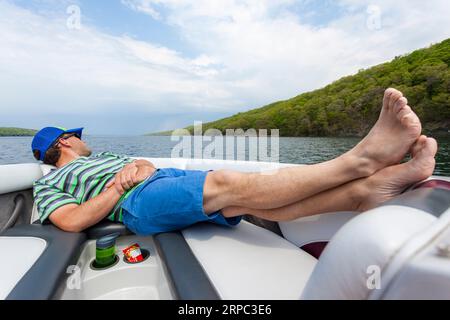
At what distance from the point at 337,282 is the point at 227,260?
0.57 m

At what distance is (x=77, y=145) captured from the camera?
1883mm

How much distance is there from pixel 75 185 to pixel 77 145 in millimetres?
597

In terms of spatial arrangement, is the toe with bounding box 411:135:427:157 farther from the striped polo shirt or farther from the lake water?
the lake water

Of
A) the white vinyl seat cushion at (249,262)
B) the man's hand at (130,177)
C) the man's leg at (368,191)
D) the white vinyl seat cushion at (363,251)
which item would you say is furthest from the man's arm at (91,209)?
the white vinyl seat cushion at (363,251)

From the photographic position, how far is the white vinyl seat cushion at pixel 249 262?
756 mm

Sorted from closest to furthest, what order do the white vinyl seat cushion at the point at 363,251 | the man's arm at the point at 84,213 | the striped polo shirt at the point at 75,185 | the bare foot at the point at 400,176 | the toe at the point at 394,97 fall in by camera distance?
1. the white vinyl seat cushion at the point at 363,251
2. the bare foot at the point at 400,176
3. the toe at the point at 394,97
4. the man's arm at the point at 84,213
5. the striped polo shirt at the point at 75,185

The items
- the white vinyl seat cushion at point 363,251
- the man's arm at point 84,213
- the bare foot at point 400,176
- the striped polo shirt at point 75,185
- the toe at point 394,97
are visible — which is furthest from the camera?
the striped polo shirt at point 75,185

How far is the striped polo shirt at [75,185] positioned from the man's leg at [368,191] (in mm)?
844

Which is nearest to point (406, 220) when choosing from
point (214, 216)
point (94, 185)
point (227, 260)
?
point (227, 260)

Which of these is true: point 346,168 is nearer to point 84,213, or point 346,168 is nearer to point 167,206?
point 167,206

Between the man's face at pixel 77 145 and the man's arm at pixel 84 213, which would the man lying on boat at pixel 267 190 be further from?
the man's face at pixel 77 145

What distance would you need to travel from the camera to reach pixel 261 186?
3.32ft

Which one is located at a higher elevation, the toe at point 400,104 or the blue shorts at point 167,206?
the toe at point 400,104

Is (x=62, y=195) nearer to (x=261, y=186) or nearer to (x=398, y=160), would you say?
(x=261, y=186)
